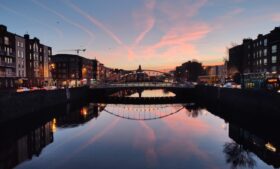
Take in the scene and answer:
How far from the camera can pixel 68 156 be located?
22.5m

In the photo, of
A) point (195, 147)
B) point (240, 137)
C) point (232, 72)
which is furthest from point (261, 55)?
point (195, 147)

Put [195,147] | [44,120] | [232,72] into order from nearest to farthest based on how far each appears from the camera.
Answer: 1. [195,147]
2. [44,120]
3. [232,72]

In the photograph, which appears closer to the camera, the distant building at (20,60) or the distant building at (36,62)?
the distant building at (20,60)

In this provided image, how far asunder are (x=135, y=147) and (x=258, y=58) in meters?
79.1

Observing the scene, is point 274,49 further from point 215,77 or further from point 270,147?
point 215,77

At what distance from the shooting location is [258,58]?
9150cm

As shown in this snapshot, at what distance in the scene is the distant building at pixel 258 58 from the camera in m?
63.3

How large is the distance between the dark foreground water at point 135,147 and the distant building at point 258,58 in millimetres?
29257

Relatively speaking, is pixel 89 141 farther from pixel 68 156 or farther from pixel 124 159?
pixel 124 159

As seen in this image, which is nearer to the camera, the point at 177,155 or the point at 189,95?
the point at 177,155

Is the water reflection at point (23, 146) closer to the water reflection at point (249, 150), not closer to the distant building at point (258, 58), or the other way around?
the water reflection at point (249, 150)

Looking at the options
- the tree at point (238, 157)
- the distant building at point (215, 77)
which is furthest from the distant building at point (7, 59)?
the distant building at point (215, 77)

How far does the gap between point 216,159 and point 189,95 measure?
2744 inches

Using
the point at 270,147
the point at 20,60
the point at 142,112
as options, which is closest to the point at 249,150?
the point at 270,147
